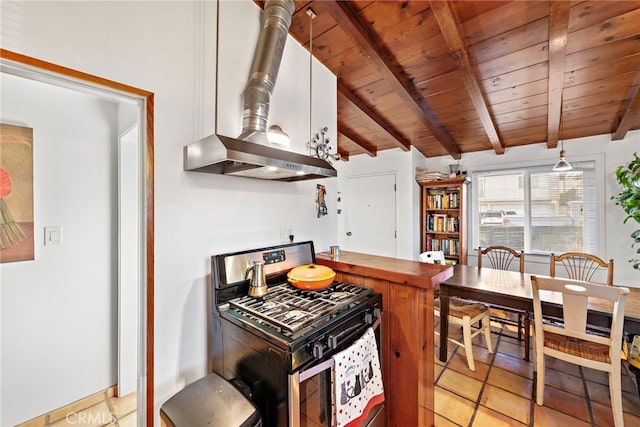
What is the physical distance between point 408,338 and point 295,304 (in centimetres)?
66

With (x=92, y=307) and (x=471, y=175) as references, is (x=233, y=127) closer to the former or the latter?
(x=92, y=307)

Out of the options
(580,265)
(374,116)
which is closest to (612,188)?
(580,265)

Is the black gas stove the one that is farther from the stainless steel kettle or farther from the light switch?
the light switch

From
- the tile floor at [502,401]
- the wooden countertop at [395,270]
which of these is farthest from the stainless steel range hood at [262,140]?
the tile floor at [502,401]

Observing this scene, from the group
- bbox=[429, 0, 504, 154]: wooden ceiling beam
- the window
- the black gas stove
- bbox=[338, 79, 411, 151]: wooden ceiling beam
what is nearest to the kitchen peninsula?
the black gas stove

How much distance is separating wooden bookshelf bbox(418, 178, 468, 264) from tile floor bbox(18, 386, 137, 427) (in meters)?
3.89

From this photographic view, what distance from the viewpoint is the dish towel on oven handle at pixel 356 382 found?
105cm

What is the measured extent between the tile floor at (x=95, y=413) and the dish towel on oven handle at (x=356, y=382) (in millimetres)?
1424

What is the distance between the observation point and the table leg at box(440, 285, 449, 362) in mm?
2252

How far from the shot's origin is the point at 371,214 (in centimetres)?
430

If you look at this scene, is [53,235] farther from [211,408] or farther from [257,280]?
[211,408]

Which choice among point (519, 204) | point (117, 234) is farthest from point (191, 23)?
point (519, 204)

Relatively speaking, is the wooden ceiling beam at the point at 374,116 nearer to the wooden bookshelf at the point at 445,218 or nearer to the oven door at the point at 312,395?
the wooden bookshelf at the point at 445,218

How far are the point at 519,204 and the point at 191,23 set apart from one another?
4313 mm
